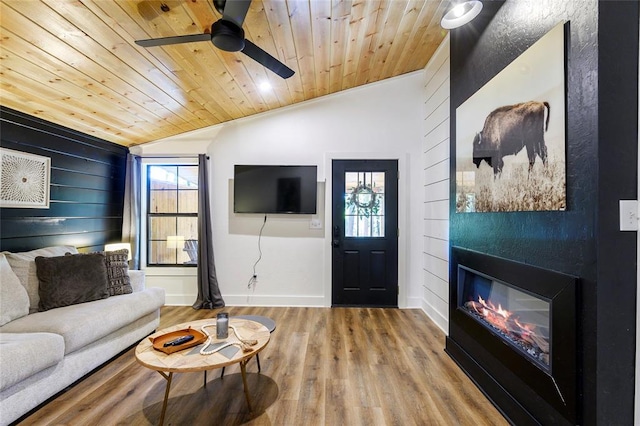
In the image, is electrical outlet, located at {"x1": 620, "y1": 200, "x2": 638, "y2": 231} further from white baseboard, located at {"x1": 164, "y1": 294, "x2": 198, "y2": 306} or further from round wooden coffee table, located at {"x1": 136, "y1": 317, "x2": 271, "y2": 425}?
white baseboard, located at {"x1": 164, "y1": 294, "x2": 198, "y2": 306}

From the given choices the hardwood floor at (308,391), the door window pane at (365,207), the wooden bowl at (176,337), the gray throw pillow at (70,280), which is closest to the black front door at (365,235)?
the door window pane at (365,207)

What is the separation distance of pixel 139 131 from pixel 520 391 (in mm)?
4602

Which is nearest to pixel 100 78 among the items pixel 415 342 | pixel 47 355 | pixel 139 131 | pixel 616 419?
pixel 139 131

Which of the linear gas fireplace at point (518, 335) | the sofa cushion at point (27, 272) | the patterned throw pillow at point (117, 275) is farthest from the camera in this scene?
the patterned throw pillow at point (117, 275)

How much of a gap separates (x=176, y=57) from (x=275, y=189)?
195 cm

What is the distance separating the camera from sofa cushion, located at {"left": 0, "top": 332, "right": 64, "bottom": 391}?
1.63 m

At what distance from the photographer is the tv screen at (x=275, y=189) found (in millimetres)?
3963

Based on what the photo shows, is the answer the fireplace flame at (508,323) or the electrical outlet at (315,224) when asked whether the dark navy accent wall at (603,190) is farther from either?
the electrical outlet at (315,224)

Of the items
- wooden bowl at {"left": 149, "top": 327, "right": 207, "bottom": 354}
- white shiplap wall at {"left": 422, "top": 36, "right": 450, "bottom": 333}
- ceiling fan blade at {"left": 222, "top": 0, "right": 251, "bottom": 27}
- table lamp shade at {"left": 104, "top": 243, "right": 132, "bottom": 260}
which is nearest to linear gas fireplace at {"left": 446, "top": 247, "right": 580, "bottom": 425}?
white shiplap wall at {"left": 422, "top": 36, "right": 450, "bottom": 333}

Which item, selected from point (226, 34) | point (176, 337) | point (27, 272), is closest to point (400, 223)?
point (176, 337)

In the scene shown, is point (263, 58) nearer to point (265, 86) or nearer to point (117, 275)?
point (265, 86)

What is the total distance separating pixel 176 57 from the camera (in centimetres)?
238

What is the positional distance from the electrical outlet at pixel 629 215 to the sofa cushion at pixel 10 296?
12.8 feet

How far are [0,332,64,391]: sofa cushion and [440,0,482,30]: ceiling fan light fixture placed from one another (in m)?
3.54
